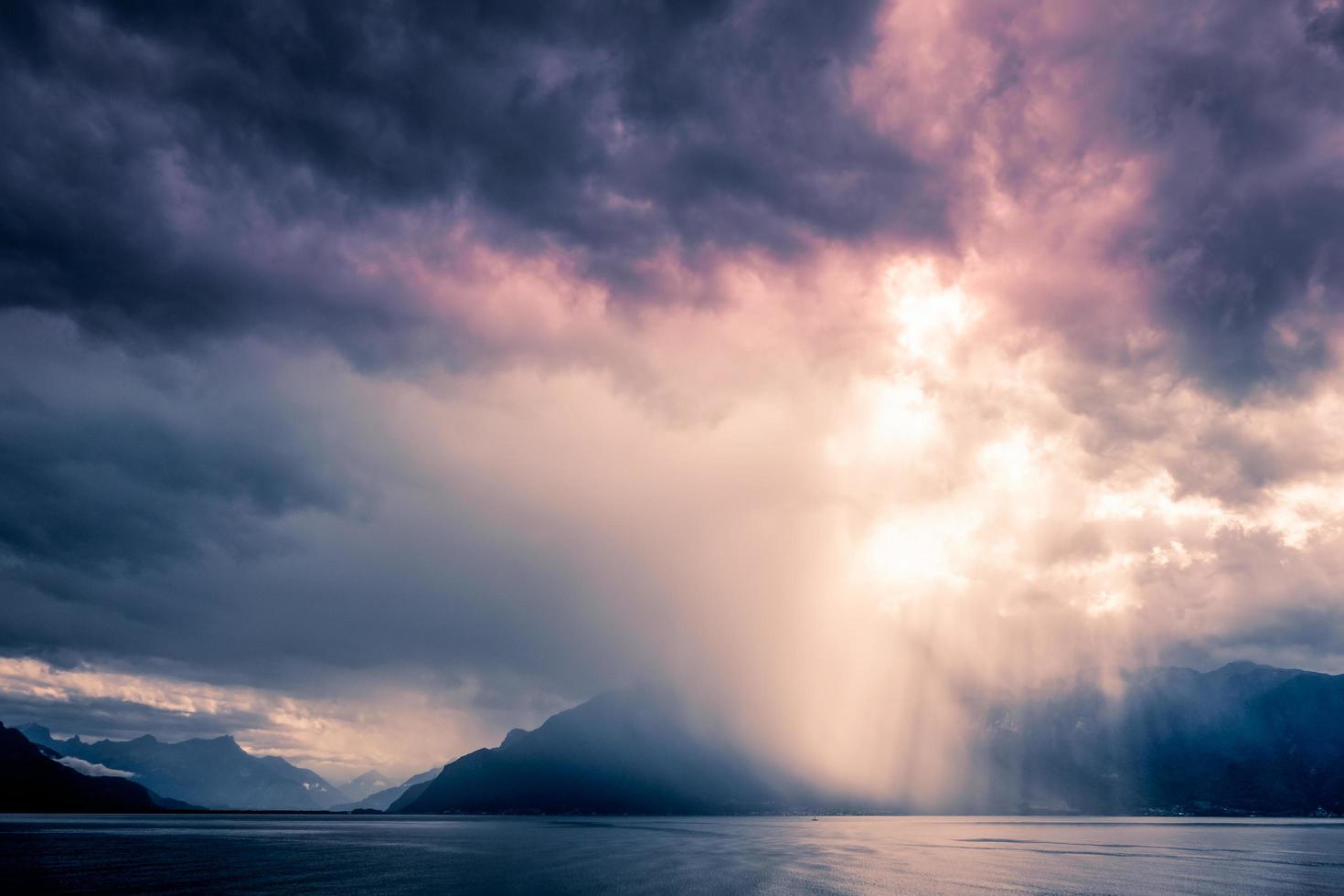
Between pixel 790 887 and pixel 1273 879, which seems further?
pixel 1273 879

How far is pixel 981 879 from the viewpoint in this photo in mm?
127000

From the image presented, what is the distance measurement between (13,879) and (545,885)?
68.1 meters

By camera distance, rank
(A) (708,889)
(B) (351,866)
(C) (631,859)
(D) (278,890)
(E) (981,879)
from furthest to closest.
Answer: (C) (631,859) → (B) (351,866) → (E) (981,879) → (A) (708,889) → (D) (278,890)

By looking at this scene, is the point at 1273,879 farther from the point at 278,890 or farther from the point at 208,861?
the point at 208,861

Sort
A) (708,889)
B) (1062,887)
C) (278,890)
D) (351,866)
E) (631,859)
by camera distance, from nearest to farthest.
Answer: (278,890) → (708,889) → (1062,887) → (351,866) → (631,859)

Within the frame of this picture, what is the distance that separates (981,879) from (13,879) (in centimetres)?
14040

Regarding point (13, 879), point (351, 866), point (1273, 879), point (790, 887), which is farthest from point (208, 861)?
point (1273, 879)

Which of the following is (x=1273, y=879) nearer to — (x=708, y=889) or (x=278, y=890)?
(x=708, y=889)

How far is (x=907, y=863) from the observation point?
16462cm

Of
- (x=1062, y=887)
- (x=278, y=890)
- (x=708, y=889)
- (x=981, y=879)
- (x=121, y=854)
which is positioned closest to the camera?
(x=278, y=890)

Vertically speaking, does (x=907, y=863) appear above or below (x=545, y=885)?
below

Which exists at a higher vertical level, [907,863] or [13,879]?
[13,879]

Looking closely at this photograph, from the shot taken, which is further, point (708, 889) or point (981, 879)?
point (981, 879)

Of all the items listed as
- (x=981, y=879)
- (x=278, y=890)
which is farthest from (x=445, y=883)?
(x=981, y=879)
